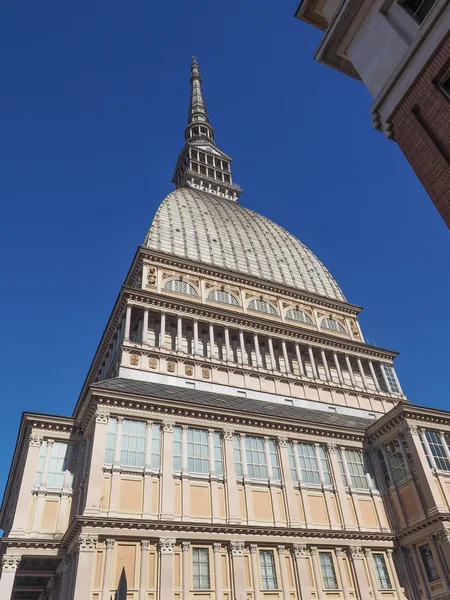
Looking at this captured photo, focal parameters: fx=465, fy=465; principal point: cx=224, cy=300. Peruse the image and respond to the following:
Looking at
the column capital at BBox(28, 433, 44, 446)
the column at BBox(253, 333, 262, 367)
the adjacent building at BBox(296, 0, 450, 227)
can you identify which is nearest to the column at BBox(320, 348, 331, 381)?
the column at BBox(253, 333, 262, 367)

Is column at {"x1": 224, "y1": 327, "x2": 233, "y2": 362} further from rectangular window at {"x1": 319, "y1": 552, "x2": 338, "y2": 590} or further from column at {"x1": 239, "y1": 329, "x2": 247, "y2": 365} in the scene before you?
rectangular window at {"x1": 319, "y1": 552, "x2": 338, "y2": 590}

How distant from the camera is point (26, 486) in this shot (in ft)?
93.0

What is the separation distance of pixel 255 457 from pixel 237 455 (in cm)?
142

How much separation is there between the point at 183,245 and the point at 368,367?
82.0ft

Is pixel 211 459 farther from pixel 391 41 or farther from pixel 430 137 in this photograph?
pixel 391 41

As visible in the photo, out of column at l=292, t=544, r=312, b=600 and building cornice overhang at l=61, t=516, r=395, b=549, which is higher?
building cornice overhang at l=61, t=516, r=395, b=549

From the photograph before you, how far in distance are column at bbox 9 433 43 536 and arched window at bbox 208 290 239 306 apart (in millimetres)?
23372

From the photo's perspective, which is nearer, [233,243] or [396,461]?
[396,461]

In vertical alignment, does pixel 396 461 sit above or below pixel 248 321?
below

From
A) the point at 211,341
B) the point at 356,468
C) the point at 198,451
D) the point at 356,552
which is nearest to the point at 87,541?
the point at 198,451

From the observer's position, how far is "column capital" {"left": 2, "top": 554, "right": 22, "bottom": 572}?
83.1 ft

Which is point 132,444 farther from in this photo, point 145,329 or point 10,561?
point 145,329

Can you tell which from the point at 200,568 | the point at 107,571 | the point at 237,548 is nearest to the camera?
the point at 107,571

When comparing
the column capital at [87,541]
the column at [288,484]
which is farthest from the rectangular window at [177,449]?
the column at [288,484]
